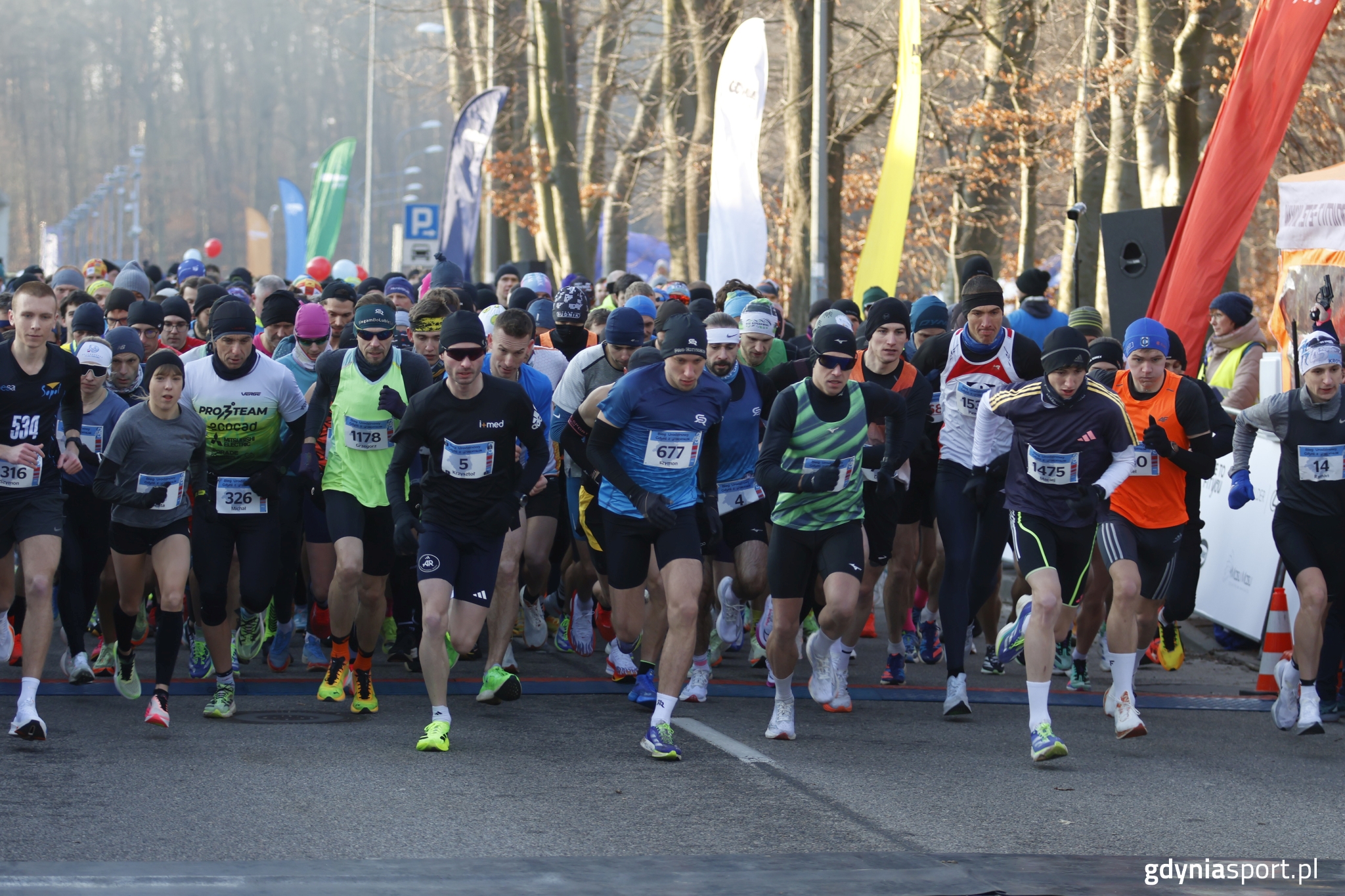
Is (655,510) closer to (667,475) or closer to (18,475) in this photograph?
(667,475)

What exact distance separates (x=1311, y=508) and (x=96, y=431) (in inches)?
253

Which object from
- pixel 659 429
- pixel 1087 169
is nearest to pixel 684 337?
pixel 659 429

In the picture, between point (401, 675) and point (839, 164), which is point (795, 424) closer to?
point (401, 675)

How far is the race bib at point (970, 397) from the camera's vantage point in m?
9.45

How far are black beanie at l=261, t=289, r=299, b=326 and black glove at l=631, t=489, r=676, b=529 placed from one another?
326 centimetres

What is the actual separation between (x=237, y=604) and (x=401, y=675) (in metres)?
1.09

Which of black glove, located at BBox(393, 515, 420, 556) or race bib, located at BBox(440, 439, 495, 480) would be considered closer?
black glove, located at BBox(393, 515, 420, 556)

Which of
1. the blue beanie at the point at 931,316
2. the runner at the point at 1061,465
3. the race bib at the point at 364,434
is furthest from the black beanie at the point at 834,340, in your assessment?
the blue beanie at the point at 931,316

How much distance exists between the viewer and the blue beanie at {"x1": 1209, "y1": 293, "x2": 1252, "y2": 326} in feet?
37.4

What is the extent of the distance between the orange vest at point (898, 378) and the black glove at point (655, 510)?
171 centimetres

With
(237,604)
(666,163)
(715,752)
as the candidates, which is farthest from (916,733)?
(666,163)

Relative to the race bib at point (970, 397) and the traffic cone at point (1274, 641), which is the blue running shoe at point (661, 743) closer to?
the race bib at point (970, 397)

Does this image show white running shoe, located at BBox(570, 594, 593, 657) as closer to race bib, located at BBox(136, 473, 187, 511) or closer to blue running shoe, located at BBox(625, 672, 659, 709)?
blue running shoe, located at BBox(625, 672, 659, 709)

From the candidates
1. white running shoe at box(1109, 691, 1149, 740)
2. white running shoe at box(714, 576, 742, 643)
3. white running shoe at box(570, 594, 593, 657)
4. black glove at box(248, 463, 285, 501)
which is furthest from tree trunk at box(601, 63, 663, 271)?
white running shoe at box(1109, 691, 1149, 740)
